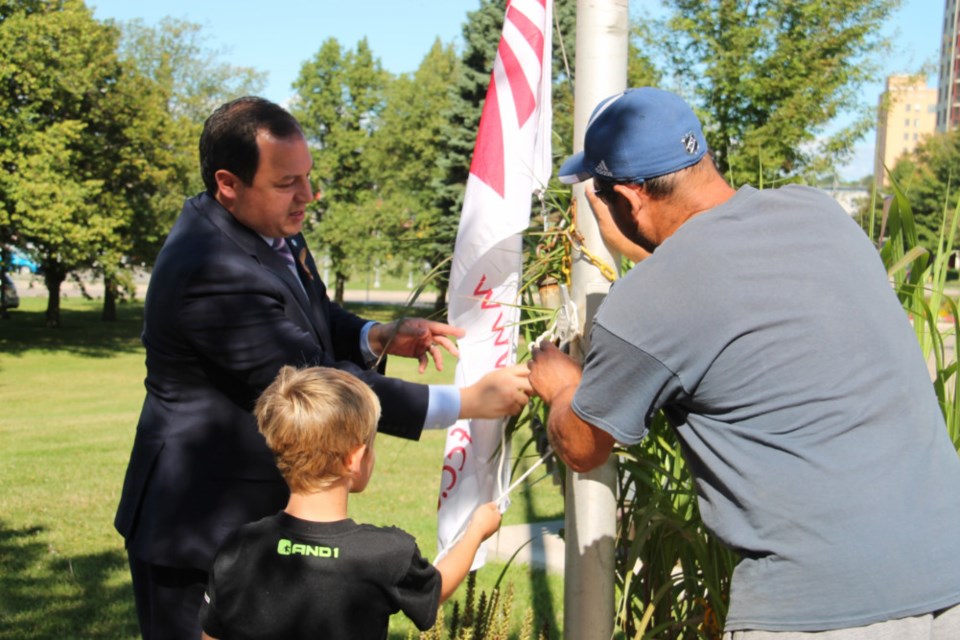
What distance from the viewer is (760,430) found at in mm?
1801

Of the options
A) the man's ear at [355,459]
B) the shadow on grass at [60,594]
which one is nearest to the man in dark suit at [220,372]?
the man's ear at [355,459]

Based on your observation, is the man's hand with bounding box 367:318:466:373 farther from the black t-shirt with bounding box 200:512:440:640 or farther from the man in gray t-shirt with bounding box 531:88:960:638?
the man in gray t-shirt with bounding box 531:88:960:638

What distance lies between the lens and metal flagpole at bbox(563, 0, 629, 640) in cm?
266

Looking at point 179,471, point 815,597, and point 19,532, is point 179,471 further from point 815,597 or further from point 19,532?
point 19,532

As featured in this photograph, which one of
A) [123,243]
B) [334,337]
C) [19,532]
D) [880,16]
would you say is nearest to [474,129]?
[123,243]

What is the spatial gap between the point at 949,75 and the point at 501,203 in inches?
4947

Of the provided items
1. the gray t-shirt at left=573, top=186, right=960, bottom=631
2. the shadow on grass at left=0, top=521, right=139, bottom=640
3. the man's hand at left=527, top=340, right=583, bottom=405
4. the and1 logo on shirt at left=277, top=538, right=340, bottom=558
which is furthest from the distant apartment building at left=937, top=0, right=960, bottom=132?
the and1 logo on shirt at left=277, top=538, right=340, bottom=558

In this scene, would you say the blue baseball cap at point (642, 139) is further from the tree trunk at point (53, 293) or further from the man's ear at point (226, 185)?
the tree trunk at point (53, 293)

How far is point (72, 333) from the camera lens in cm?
3070

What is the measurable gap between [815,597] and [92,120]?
2757cm

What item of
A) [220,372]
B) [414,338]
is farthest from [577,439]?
[414,338]

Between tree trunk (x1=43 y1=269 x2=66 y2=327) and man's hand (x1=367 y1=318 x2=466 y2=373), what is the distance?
92.2ft

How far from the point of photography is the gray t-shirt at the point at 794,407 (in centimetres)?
177

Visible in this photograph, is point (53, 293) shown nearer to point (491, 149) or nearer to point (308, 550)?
point (491, 149)
